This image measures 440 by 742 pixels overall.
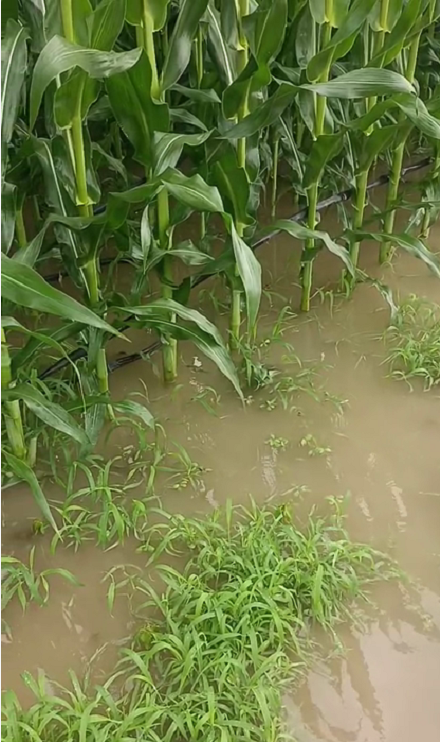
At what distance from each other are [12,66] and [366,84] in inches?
24.4

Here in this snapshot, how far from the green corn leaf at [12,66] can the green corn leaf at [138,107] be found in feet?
0.48

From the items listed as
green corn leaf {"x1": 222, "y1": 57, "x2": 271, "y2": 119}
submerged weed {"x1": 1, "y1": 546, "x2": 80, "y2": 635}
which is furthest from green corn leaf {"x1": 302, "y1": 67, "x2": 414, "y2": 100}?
submerged weed {"x1": 1, "y1": 546, "x2": 80, "y2": 635}

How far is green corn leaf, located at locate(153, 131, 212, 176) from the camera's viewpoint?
4.30 feet

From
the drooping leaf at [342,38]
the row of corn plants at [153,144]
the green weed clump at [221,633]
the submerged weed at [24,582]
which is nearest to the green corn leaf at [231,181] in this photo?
the row of corn plants at [153,144]

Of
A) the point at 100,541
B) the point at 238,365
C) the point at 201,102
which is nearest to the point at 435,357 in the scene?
the point at 238,365

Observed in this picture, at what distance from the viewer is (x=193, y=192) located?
126 cm

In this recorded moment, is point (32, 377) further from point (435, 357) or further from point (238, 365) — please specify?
point (435, 357)

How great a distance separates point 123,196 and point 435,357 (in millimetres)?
872

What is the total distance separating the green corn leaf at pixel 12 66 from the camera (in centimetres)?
117

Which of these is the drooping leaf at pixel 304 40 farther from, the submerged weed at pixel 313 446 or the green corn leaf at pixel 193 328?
the submerged weed at pixel 313 446

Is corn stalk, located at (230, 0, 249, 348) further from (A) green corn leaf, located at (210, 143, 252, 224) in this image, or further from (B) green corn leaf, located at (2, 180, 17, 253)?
(B) green corn leaf, located at (2, 180, 17, 253)

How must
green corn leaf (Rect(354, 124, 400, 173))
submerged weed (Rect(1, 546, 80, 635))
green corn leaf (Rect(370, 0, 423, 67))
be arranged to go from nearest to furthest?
submerged weed (Rect(1, 546, 80, 635))
green corn leaf (Rect(370, 0, 423, 67))
green corn leaf (Rect(354, 124, 400, 173))

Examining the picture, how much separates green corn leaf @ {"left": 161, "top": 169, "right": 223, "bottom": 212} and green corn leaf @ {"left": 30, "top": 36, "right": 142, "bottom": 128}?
0.67 ft

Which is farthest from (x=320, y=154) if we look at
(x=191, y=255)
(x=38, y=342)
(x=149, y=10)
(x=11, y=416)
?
(x=11, y=416)
